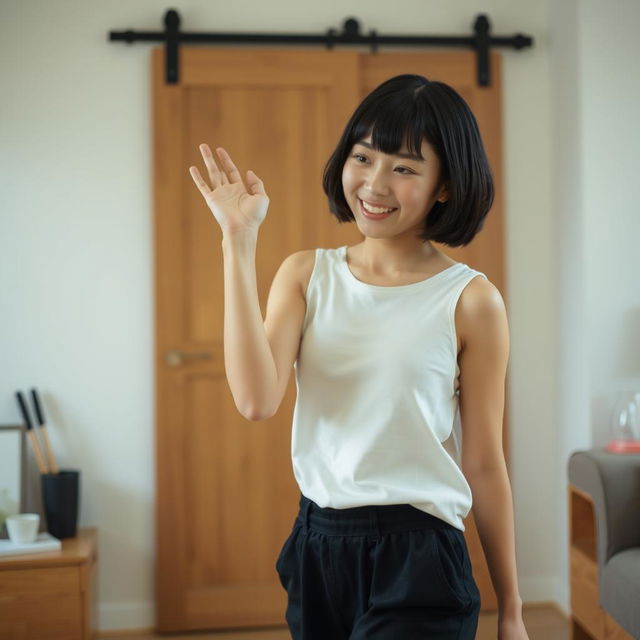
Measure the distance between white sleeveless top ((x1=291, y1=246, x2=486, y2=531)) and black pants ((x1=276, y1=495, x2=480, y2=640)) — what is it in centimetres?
3

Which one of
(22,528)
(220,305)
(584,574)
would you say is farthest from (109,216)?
(584,574)

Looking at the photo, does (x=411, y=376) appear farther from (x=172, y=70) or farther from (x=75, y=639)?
(x=172, y=70)

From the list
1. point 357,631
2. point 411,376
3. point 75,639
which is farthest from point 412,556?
point 75,639

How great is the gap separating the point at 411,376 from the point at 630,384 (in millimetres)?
2281

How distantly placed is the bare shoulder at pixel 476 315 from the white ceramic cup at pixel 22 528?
86.3 inches

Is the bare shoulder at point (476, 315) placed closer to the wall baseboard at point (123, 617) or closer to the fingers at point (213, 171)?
the fingers at point (213, 171)

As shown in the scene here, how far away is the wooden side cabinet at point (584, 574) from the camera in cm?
274

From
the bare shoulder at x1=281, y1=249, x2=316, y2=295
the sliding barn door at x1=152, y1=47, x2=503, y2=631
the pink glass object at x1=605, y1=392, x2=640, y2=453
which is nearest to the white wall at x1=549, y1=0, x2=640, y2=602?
the pink glass object at x1=605, y1=392, x2=640, y2=453

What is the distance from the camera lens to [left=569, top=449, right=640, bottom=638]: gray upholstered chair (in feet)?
8.29

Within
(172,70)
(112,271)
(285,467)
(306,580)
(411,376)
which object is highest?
(172,70)

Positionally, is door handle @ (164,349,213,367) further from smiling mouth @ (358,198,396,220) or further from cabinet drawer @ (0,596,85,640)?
smiling mouth @ (358,198,396,220)

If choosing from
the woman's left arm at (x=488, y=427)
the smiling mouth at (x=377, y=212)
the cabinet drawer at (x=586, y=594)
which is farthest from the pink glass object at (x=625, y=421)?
the smiling mouth at (x=377, y=212)

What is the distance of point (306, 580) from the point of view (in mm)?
1163

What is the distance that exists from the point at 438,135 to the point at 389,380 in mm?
337
